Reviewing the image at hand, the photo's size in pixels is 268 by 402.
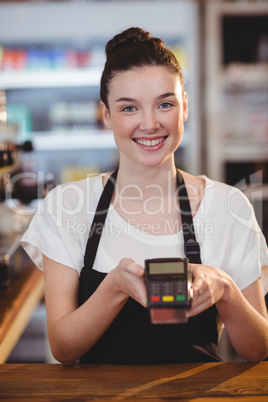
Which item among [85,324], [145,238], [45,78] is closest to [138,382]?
[85,324]

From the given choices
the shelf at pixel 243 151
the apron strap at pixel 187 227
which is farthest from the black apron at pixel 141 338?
the shelf at pixel 243 151

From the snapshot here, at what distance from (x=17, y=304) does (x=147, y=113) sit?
2.71ft

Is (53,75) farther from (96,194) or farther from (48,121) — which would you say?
(96,194)

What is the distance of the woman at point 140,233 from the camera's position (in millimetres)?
1223

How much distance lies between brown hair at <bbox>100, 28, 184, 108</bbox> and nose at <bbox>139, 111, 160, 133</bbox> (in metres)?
0.14

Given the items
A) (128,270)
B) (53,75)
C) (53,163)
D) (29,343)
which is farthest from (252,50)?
(128,270)

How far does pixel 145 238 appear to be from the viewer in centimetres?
131

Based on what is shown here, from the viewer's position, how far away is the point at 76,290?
127cm

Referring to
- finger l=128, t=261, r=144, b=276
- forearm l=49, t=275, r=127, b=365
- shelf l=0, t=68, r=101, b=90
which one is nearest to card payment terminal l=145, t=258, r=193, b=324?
finger l=128, t=261, r=144, b=276

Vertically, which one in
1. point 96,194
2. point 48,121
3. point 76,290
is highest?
point 48,121

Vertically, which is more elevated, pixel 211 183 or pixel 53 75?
pixel 53 75

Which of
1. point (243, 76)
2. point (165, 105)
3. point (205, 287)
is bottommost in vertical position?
point (205, 287)

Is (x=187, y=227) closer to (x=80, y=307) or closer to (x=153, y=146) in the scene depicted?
(x=153, y=146)

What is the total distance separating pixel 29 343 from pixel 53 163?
133 cm
